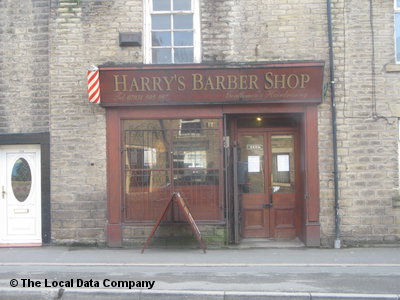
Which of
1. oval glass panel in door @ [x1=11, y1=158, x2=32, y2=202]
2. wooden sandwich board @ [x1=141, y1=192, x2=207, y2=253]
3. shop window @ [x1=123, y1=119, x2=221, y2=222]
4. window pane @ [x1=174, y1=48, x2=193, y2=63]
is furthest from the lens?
oval glass panel in door @ [x1=11, y1=158, x2=32, y2=202]

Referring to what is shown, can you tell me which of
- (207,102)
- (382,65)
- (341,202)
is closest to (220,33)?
(207,102)

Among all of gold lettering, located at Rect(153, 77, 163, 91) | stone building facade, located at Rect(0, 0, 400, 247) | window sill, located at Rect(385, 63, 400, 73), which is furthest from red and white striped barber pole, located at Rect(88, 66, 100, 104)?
window sill, located at Rect(385, 63, 400, 73)

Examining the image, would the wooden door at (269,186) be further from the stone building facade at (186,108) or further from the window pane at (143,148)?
the window pane at (143,148)

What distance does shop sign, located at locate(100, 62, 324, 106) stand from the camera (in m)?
8.47

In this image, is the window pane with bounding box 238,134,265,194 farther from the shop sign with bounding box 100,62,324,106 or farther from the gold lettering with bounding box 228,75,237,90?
the gold lettering with bounding box 228,75,237,90

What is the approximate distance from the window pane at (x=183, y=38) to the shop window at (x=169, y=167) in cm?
155

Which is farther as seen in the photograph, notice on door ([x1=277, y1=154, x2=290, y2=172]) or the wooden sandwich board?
notice on door ([x1=277, y1=154, x2=290, y2=172])

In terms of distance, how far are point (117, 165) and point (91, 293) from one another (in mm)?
3217

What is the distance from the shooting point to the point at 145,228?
8.65 metres

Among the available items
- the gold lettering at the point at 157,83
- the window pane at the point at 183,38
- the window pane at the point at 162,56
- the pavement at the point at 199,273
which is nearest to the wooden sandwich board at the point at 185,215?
the pavement at the point at 199,273

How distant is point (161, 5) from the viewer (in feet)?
29.2

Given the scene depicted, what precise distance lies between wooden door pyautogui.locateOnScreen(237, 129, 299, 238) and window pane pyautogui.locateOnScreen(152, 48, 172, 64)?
2111 millimetres

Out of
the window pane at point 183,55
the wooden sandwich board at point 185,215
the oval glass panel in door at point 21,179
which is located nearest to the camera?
the wooden sandwich board at point 185,215

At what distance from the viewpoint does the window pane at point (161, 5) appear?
8.91m
